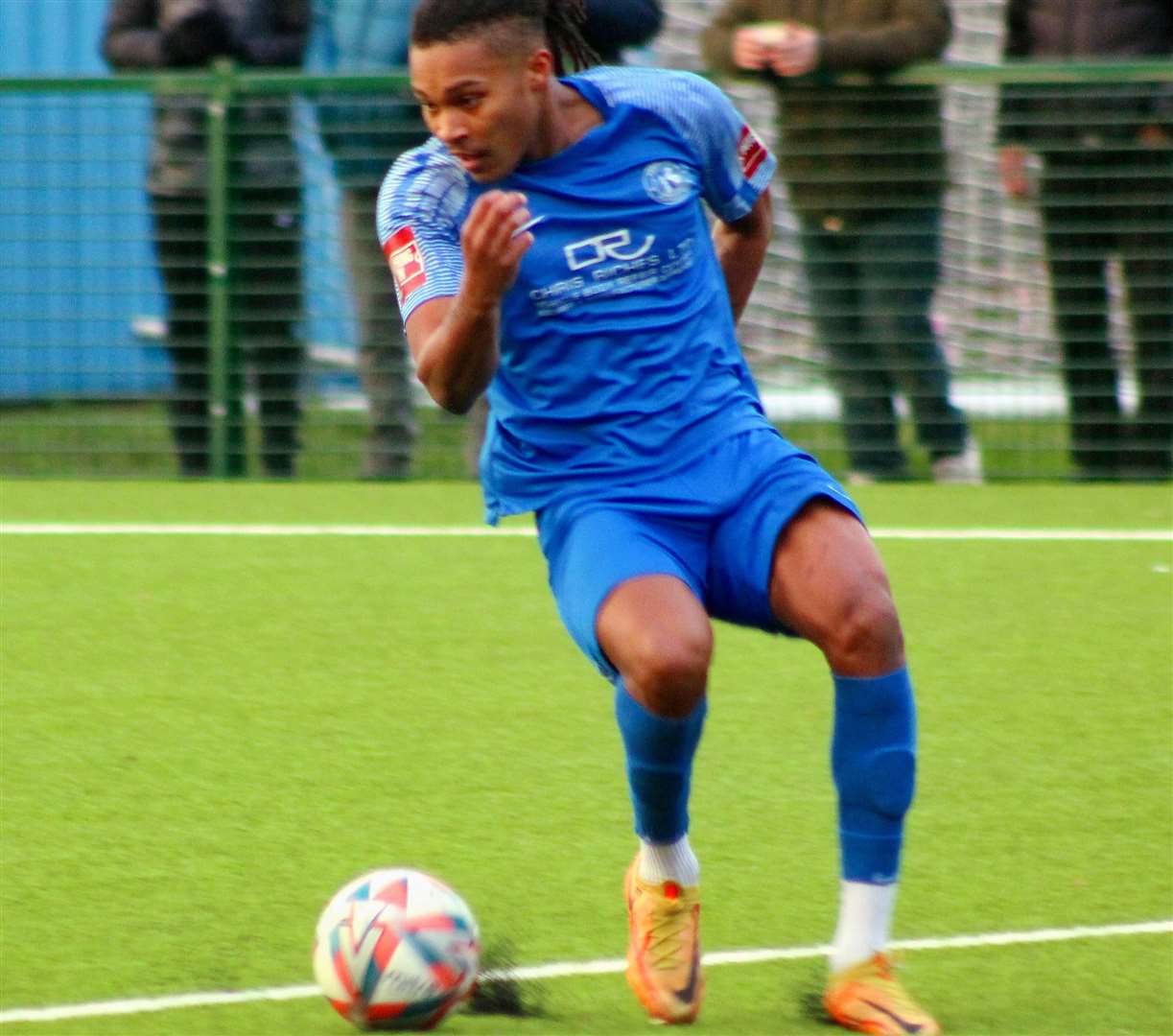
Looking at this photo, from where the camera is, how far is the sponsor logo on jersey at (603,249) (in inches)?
146

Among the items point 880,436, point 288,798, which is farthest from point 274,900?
point 880,436

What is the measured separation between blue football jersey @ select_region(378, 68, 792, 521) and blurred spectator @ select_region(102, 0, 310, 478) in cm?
553

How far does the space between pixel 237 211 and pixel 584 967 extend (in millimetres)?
6093

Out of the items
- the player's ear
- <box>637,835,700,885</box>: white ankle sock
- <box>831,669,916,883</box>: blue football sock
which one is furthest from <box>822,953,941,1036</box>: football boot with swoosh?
the player's ear

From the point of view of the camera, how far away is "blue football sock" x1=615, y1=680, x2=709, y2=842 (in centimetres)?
353

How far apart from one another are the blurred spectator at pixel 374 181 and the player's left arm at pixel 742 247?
4.93 m

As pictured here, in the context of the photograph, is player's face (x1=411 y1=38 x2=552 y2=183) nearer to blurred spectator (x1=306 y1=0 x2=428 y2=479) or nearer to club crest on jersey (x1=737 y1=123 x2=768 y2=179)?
club crest on jersey (x1=737 y1=123 x2=768 y2=179)

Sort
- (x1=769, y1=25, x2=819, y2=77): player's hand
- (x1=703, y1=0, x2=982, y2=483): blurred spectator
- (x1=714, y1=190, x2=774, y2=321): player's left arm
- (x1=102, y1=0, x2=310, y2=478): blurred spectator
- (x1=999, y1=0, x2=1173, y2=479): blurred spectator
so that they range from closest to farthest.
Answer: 1. (x1=714, y1=190, x2=774, y2=321): player's left arm
2. (x1=769, y1=25, x2=819, y2=77): player's hand
3. (x1=703, y1=0, x2=982, y2=483): blurred spectator
4. (x1=999, y1=0, x2=1173, y2=479): blurred spectator
5. (x1=102, y1=0, x2=310, y2=478): blurred spectator

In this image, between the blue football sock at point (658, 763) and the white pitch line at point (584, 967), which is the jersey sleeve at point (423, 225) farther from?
the white pitch line at point (584, 967)

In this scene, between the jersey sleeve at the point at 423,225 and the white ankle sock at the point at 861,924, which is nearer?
the white ankle sock at the point at 861,924

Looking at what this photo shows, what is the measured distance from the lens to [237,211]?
30.5ft

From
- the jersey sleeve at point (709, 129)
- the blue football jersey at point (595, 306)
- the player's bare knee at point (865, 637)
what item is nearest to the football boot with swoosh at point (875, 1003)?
the player's bare knee at point (865, 637)

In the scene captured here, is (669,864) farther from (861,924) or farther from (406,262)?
(406,262)

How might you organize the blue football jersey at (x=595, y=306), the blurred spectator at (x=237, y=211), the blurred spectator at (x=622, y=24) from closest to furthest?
the blue football jersey at (x=595, y=306) < the blurred spectator at (x=622, y=24) < the blurred spectator at (x=237, y=211)
